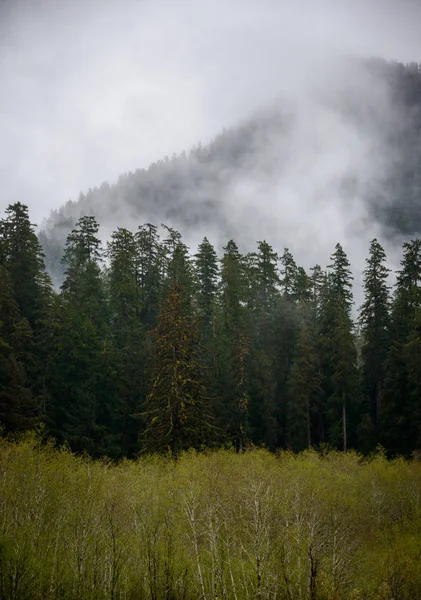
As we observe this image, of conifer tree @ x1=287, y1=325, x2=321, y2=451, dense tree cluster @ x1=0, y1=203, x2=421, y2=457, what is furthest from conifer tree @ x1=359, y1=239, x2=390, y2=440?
conifer tree @ x1=287, y1=325, x2=321, y2=451

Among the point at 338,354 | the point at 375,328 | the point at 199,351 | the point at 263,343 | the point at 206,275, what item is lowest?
the point at 338,354

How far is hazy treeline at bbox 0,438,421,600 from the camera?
15289 mm

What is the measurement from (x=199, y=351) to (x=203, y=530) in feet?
70.4

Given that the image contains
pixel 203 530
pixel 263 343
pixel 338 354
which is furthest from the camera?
pixel 263 343

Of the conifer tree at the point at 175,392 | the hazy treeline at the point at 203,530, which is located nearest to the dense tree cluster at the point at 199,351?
the conifer tree at the point at 175,392

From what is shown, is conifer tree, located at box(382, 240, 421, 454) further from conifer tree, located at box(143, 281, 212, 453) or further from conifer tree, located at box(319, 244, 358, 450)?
conifer tree, located at box(143, 281, 212, 453)

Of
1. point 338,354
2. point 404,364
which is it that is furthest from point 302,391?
point 404,364

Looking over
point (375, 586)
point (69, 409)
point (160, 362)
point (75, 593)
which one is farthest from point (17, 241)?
point (375, 586)

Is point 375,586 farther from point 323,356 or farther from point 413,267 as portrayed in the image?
point 413,267

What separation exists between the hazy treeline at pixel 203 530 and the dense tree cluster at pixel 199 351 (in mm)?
6944

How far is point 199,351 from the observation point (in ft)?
137

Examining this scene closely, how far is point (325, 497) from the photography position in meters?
25.0

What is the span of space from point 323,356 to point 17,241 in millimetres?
38210

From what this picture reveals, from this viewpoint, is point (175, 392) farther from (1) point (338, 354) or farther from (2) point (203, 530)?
(1) point (338, 354)
